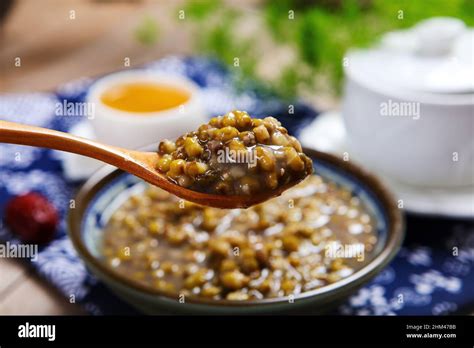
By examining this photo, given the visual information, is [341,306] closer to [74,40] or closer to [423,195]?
[423,195]

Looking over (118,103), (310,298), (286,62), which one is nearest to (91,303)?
(310,298)

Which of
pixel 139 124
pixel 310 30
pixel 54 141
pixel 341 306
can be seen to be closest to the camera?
pixel 54 141

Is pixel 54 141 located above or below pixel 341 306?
above

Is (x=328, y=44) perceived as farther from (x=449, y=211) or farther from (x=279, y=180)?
(x=279, y=180)

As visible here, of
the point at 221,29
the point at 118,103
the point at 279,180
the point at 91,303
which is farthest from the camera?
the point at 221,29

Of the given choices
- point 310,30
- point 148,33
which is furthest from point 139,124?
point 148,33

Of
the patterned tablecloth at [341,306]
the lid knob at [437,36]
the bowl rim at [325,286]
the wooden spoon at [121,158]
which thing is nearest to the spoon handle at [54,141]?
the wooden spoon at [121,158]

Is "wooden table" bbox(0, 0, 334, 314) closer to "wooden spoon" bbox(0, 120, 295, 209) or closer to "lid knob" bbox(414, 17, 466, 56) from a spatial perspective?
"lid knob" bbox(414, 17, 466, 56)
